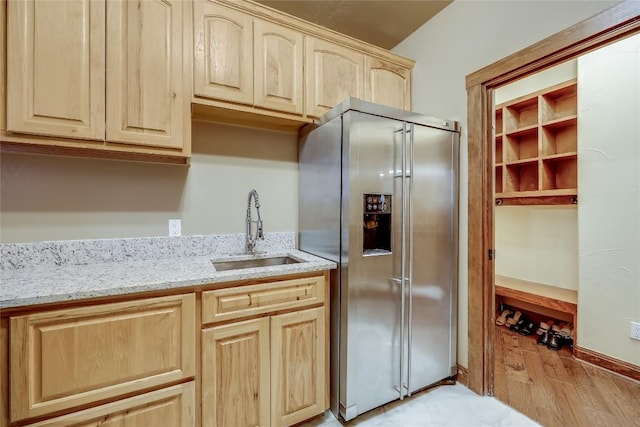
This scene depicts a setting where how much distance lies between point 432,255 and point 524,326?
184 cm

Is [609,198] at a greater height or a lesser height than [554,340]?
greater

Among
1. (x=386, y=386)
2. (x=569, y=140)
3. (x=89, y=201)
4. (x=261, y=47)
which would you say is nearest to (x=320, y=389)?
(x=386, y=386)

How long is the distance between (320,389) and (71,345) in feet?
3.91

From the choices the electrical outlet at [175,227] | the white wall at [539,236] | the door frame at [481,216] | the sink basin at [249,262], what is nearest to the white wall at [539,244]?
the white wall at [539,236]

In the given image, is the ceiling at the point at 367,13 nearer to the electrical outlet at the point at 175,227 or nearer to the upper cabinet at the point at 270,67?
the upper cabinet at the point at 270,67

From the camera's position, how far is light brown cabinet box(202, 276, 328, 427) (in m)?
1.35

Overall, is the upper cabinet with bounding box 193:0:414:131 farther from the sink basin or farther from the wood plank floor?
the wood plank floor

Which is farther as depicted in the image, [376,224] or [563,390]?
[563,390]

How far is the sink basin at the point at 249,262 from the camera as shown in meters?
1.86

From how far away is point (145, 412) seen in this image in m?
1.23

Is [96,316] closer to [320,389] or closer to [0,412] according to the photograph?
[0,412]

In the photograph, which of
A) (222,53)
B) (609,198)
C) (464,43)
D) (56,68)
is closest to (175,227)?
(56,68)

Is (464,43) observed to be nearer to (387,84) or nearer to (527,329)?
(387,84)

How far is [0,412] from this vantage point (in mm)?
1021
